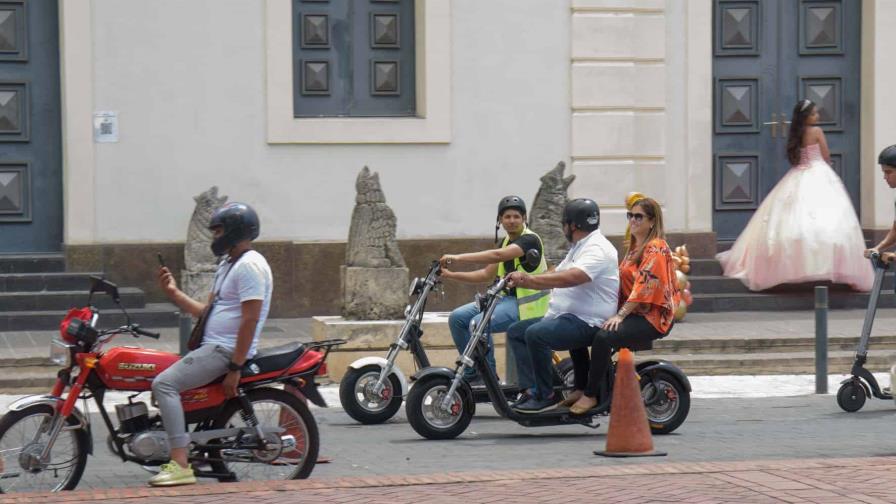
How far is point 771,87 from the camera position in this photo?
60.4ft

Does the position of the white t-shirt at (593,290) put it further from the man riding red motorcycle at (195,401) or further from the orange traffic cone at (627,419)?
the man riding red motorcycle at (195,401)

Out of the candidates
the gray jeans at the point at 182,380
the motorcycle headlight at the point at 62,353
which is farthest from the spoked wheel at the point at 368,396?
the motorcycle headlight at the point at 62,353

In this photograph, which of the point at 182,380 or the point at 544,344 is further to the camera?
the point at 544,344

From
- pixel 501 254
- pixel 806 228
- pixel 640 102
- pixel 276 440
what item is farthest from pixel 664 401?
pixel 640 102

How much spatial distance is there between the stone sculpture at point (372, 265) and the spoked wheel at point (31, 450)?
5219 millimetres

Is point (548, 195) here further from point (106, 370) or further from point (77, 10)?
point (106, 370)

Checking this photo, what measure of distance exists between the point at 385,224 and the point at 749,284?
578 cm

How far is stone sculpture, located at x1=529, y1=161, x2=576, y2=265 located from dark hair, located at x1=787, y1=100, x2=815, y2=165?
12.7ft

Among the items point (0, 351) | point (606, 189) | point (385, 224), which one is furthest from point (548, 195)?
point (0, 351)

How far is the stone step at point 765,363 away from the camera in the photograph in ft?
46.4

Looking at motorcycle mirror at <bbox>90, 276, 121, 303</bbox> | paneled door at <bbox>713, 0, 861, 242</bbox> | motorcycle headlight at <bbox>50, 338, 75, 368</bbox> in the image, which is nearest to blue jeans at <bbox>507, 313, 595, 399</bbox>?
motorcycle mirror at <bbox>90, 276, 121, 303</bbox>

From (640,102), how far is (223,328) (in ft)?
34.0

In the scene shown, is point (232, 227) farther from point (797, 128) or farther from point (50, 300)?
point (797, 128)

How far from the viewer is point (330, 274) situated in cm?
1694
